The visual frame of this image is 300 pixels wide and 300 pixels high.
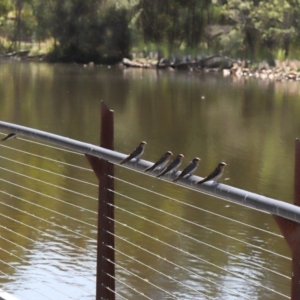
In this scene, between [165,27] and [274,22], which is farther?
[165,27]

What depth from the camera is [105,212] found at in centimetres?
310

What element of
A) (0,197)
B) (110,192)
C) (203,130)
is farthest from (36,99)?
(110,192)

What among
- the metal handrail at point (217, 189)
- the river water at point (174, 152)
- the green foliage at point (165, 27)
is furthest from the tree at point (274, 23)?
the metal handrail at point (217, 189)

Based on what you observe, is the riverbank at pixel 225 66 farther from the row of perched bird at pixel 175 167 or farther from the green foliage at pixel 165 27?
the row of perched bird at pixel 175 167

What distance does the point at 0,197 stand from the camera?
30.7 feet

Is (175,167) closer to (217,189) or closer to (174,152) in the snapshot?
(217,189)

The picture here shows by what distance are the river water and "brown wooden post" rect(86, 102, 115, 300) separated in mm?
343

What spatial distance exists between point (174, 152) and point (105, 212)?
11234 millimetres

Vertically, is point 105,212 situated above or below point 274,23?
below

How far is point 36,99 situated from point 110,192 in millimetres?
21032

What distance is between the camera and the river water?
6.57m

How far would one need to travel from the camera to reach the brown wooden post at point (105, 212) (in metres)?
3.03

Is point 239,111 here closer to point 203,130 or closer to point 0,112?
point 203,130

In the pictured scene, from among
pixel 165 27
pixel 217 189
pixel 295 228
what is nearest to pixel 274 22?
pixel 165 27
